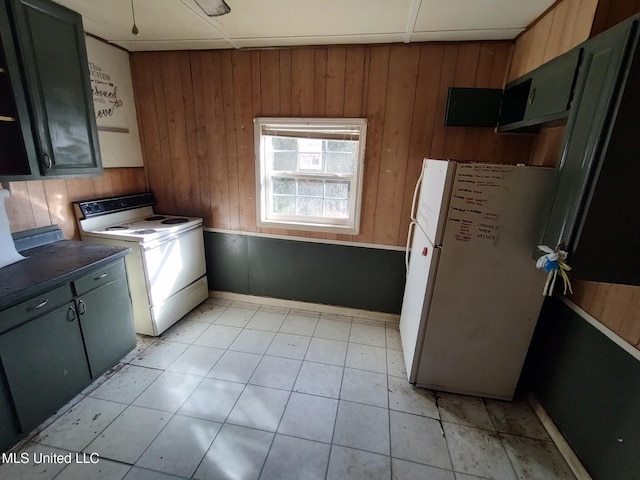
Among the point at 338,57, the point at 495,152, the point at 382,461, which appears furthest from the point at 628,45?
the point at 382,461

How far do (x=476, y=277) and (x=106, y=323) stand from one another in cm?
248

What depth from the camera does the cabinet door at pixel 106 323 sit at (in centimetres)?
190

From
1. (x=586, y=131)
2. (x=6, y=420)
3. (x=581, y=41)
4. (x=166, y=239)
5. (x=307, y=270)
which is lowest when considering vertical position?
(x=6, y=420)

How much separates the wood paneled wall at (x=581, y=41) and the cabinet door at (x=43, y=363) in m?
2.77

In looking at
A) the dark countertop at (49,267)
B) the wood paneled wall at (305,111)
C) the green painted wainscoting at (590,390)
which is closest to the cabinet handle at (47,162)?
the dark countertop at (49,267)

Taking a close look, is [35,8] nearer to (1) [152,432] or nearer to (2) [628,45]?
(1) [152,432]

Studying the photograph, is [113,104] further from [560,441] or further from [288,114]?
[560,441]

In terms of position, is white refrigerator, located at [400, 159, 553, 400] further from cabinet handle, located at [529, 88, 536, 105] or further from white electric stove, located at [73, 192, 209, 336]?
white electric stove, located at [73, 192, 209, 336]

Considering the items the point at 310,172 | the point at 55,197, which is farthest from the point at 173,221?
the point at 310,172

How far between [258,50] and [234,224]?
157 centimetres

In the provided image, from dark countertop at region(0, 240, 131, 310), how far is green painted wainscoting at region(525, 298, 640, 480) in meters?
2.84

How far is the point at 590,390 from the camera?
1488mm

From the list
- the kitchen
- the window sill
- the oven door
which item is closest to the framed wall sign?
the kitchen

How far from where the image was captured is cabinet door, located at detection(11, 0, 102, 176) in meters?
1.66
